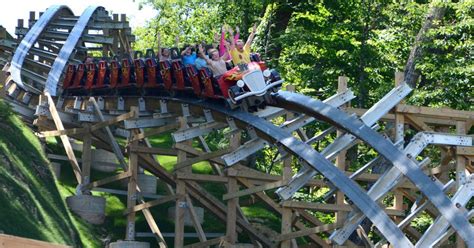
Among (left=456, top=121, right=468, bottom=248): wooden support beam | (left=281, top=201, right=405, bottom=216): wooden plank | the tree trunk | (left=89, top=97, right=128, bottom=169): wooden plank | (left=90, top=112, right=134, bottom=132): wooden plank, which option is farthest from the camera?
the tree trunk

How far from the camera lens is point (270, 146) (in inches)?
720

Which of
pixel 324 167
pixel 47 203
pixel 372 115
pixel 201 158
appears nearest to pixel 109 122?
pixel 201 158

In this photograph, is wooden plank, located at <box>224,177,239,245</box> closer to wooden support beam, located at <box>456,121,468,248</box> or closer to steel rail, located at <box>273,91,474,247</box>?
steel rail, located at <box>273,91,474,247</box>

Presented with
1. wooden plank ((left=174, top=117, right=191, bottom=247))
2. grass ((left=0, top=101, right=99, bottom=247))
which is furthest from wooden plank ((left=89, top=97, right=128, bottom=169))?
wooden plank ((left=174, top=117, right=191, bottom=247))

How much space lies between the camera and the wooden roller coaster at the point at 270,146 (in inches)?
596

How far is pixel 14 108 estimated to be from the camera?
866 inches

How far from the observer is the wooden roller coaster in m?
15.1

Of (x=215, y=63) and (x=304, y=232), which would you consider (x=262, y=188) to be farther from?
(x=215, y=63)

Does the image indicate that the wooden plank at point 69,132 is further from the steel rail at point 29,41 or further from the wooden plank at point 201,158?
the steel rail at point 29,41

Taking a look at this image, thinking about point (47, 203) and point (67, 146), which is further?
point (67, 146)

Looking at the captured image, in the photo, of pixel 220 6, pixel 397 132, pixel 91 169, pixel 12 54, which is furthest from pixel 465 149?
pixel 220 6

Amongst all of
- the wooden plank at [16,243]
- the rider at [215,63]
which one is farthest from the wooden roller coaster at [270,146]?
the wooden plank at [16,243]

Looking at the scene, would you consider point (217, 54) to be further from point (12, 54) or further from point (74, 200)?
point (12, 54)

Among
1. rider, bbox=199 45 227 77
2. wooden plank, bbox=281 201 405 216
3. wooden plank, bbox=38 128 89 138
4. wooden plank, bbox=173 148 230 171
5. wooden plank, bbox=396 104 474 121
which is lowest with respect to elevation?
wooden plank, bbox=281 201 405 216
